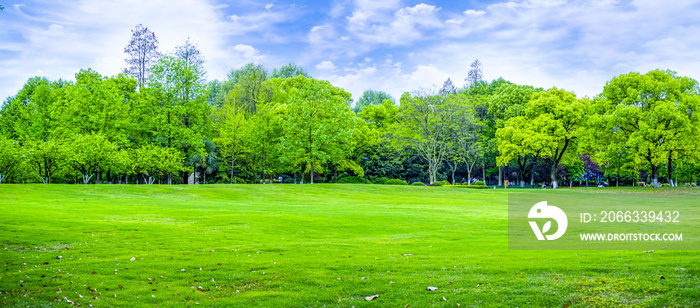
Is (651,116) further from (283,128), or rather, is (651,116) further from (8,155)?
(8,155)

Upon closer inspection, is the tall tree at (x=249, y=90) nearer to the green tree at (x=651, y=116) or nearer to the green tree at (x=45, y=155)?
the green tree at (x=45, y=155)

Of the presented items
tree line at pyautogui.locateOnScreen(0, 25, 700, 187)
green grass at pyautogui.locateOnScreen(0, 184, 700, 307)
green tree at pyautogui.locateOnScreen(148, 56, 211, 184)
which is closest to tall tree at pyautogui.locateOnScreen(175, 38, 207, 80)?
tree line at pyautogui.locateOnScreen(0, 25, 700, 187)

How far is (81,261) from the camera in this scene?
10.5 meters

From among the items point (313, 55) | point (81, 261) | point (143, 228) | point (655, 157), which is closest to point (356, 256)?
point (81, 261)

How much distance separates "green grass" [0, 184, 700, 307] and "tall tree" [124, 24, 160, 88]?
5096 centimetres

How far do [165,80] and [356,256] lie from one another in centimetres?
4471

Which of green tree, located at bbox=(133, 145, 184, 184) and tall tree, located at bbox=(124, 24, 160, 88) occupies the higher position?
tall tree, located at bbox=(124, 24, 160, 88)

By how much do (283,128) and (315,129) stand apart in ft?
14.3

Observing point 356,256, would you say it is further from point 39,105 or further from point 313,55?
point 313,55

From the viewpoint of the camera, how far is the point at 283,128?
53531 mm

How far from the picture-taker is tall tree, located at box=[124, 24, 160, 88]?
211 feet

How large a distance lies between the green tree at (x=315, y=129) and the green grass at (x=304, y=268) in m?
31.7

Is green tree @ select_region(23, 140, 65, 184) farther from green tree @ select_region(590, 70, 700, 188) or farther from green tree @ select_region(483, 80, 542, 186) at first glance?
green tree @ select_region(590, 70, 700, 188)

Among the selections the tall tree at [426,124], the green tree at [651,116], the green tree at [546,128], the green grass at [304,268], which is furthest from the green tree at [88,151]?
the green tree at [651,116]
